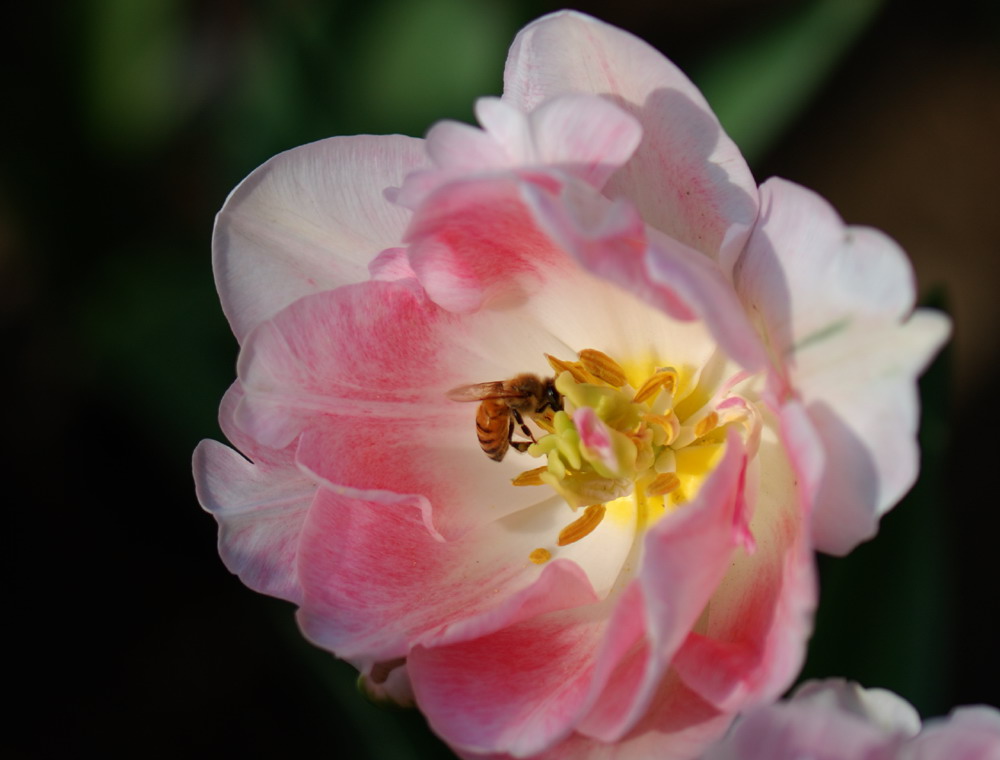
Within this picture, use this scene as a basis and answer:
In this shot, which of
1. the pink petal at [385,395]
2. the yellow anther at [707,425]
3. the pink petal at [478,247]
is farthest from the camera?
the yellow anther at [707,425]

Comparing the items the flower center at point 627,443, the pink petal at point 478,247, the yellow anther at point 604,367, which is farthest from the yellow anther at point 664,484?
the pink petal at point 478,247

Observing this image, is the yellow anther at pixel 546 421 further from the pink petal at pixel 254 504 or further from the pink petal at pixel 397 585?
the pink petal at pixel 254 504

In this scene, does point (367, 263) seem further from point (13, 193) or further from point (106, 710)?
point (13, 193)

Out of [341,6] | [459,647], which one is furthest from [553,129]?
[341,6]

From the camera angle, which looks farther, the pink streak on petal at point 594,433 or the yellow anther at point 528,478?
the yellow anther at point 528,478

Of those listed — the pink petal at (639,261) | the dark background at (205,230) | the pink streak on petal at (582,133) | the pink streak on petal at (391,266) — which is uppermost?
the pink streak on petal at (582,133)

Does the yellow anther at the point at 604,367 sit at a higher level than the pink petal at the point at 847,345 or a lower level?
lower

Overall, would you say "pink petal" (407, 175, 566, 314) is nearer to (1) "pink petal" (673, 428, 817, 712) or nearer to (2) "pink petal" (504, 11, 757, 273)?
(2) "pink petal" (504, 11, 757, 273)

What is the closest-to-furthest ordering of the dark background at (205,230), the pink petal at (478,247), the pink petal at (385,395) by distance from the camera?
the pink petal at (478,247)
the pink petal at (385,395)
the dark background at (205,230)

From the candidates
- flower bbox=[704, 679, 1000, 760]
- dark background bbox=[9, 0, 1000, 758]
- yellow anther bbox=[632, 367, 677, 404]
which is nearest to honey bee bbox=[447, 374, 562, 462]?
yellow anther bbox=[632, 367, 677, 404]
